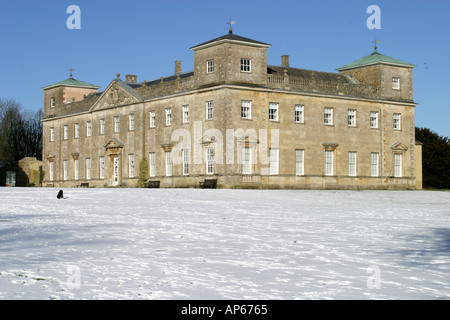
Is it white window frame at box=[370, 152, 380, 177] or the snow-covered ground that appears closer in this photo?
the snow-covered ground

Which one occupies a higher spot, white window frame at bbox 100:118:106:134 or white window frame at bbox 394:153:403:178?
white window frame at bbox 100:118:106:134

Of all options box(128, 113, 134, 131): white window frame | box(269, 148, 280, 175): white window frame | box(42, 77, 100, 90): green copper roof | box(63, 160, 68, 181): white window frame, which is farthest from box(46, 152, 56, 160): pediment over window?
box(269, 148, 280, 175): white window frame

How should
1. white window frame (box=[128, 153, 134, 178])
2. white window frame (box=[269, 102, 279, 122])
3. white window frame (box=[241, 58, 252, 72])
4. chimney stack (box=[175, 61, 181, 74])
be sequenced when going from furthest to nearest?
chimney stack (box=[175, 61, 181, 74])
white window frame (box=[128, 153, 134, 178])
white window frame (box=[269, 102, 279, 122])
white window frame (box=[241, 58, 252, 72])

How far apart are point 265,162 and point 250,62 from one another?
626 cm

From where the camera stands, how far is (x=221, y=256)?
36.1 feet

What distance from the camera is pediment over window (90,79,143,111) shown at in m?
49.8

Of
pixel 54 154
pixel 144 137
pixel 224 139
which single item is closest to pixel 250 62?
pixel 224 139

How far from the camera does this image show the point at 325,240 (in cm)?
1318

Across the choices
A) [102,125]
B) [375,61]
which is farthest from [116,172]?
[375,61]

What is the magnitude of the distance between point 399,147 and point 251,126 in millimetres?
13463

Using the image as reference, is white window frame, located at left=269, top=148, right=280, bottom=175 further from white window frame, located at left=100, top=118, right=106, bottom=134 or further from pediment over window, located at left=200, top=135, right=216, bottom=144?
white window frame, located at left=100, top=118, right=106, bottom=134

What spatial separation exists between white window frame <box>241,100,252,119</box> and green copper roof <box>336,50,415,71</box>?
12552 mm

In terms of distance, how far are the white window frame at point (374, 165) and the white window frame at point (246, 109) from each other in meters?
11.2

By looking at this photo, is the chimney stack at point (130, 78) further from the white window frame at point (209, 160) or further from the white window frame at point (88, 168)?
the white window frame at point (209, 160)
